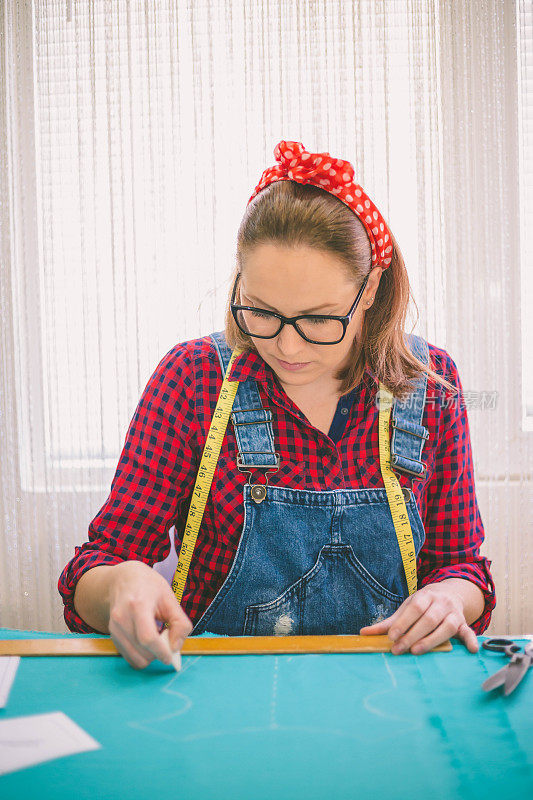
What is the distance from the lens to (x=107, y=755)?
731 millimetres

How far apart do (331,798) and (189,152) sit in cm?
202

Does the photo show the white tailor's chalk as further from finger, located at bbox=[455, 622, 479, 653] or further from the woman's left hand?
finger, located at bbox=[455, 622, 479, 653]

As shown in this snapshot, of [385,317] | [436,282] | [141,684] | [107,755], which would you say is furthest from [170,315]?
[107,755]

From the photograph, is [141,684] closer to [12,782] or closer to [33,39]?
[12,782]

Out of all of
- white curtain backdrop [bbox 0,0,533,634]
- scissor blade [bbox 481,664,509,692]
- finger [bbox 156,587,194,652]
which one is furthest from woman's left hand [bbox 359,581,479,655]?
white curtain backdrop [bbox 0,0,533,634]

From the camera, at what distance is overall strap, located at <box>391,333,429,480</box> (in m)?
1.32

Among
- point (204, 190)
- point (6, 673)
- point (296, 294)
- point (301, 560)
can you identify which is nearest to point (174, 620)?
point (6, 673)

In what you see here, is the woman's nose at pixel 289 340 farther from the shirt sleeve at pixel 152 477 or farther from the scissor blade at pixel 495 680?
the scissor blade at pixel 495 680

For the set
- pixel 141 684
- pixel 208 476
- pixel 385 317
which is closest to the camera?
pixel 141 684

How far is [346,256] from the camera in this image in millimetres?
1204

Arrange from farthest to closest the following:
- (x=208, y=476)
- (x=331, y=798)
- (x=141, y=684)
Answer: (x=208, y=476) → (x=141, y=684) → (x=331, y=798)

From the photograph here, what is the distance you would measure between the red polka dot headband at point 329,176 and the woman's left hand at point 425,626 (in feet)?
2.04

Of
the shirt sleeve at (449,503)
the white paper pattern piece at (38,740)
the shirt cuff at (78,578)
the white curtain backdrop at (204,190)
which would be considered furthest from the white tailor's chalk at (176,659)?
the white curtain backdrop at (204,190)

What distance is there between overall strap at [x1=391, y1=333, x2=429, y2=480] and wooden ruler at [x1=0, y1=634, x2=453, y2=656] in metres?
0.37
